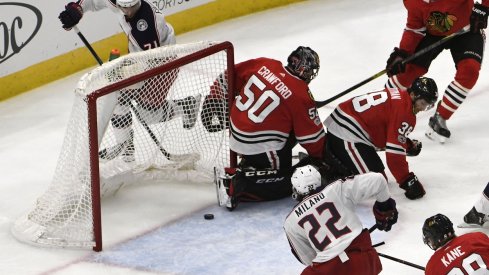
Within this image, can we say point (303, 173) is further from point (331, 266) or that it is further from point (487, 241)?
point (487, 241)

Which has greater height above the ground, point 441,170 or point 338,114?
point 338,114

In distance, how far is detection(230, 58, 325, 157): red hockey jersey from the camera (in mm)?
5246

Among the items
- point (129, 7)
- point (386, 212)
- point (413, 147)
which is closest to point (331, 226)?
point (386, 212)

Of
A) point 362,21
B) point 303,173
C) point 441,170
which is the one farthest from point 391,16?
point 303,173

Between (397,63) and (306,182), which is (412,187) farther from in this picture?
(306,182)

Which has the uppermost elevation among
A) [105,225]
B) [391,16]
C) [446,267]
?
[446,267]

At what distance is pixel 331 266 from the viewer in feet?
13.7

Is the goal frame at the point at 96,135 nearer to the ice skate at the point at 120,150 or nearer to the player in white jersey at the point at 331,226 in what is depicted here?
the ice skate at the point at 120,150

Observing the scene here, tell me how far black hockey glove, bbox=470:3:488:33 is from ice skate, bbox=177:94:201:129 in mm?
1387

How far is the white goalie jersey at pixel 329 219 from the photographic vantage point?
418 cm

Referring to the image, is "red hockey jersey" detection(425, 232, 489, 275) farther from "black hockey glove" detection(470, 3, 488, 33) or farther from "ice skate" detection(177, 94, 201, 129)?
"black hockey glove" detection(470, 3, 488, 33)

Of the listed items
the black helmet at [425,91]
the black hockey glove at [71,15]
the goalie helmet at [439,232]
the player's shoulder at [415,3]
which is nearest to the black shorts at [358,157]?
the black helmet at [425,91]

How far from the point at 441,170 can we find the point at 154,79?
4.54ft

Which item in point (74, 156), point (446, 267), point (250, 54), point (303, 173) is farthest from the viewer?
point (250, 54)
